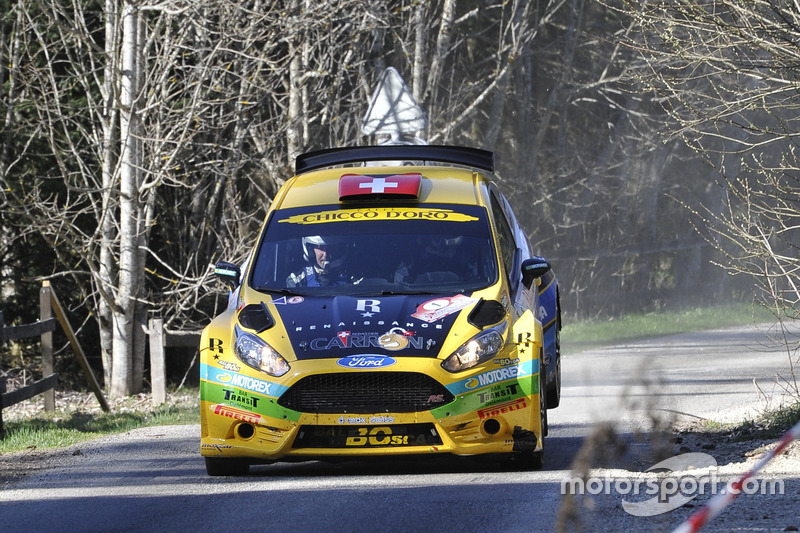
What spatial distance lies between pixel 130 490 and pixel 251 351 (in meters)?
1.11

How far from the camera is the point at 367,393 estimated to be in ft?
25.1

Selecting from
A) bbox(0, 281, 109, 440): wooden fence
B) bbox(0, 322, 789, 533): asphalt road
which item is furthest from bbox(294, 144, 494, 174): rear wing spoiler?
bbox(0, 281, 109, 440): wooden fence

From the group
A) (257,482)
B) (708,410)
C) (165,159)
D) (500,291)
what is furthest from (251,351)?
(165,159)

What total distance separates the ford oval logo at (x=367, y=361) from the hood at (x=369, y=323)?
3 centimetres

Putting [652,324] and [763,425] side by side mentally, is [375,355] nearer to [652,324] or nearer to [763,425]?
[763,425]

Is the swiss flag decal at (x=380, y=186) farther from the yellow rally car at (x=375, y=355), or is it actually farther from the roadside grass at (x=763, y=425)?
the roadside grass at (x=763, y=425)

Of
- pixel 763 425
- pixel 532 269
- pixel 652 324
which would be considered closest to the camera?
pixel 532 269

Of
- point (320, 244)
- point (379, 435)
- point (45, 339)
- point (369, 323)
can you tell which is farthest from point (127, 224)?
point (379, 435)

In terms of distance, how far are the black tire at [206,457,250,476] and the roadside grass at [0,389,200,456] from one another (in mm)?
2727

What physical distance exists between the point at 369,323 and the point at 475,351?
67cm

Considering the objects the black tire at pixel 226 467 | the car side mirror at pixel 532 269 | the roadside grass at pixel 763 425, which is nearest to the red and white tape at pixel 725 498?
the car side mirror at pixel 532 269

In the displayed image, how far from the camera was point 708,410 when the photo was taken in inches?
447

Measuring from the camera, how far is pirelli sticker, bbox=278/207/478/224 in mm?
9094

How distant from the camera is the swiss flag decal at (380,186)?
9.20m
